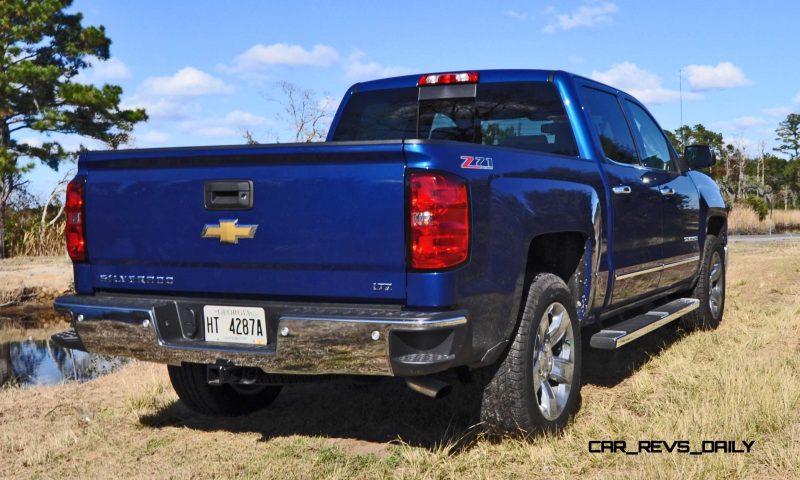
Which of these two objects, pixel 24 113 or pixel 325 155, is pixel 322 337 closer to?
pixel 325 155

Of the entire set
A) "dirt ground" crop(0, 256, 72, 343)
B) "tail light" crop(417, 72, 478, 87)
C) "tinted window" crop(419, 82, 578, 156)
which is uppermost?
"tail light" crop(417, 72, 478, 87)

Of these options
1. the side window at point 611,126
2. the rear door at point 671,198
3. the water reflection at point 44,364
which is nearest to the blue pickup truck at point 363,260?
the side window at point 611,126

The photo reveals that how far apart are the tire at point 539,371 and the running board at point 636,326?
0.25 m

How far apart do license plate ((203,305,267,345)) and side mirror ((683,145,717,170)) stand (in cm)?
442

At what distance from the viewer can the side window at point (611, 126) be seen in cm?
544

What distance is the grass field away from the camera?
12.9ft

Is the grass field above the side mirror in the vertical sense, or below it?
below

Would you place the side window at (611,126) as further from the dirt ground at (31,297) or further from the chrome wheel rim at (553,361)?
the dirt ground at (31,297)

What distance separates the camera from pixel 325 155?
3641 mm

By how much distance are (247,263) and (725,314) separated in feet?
20.1

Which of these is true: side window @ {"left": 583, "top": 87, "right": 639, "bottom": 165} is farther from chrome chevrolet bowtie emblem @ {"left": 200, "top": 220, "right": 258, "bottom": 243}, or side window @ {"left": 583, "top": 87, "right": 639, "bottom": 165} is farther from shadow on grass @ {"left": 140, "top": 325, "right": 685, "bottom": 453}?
chrome chevrolet bowtie emblem @ {"left": 200, "top": 220, "right": 258, "bottom": 243}

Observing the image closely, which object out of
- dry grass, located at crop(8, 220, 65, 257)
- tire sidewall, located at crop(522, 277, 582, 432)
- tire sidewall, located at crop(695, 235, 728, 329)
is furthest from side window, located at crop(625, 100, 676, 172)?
dry grass, located at crop(8, 220, 65, 257)

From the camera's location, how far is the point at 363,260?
3.56 m

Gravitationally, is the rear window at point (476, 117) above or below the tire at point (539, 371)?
above
